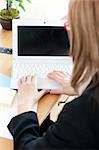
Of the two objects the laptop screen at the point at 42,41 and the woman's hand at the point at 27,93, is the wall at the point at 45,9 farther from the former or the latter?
the woman's hand at the point at 27,93

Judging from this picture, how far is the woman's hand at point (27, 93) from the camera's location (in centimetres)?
111

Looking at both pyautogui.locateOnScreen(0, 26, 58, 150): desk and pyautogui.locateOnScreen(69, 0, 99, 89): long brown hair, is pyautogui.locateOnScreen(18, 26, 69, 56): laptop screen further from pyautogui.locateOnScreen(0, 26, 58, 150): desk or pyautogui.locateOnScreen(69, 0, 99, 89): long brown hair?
pyautogui.locateOnScreen(69, 0, 99, 89): long brown hair

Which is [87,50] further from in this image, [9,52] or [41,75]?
[9,52]

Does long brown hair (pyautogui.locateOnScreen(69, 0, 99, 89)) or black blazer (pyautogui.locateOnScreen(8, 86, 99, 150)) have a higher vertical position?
long brown hair (pyautogui.locateOnScreen(69, 0, 99, 89))

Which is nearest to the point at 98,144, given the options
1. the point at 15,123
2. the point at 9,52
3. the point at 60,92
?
the point at 15,123

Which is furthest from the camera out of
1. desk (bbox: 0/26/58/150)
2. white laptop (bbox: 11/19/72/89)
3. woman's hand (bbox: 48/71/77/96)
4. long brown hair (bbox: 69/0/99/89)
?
white laptop (bbox: 11/19/72/89)

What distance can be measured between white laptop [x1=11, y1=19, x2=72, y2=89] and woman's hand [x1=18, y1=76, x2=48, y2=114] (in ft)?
0.31

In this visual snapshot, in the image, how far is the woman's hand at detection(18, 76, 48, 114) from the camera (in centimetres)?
111

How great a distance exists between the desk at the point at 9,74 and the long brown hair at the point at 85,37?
355 millimetres

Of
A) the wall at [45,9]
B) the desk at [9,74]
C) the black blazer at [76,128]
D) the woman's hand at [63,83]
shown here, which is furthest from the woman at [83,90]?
the wall at [45,9]

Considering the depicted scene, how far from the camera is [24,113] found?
1.05m

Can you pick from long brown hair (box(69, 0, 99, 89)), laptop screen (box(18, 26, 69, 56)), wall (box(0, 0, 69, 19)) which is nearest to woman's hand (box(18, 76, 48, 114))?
laptop screen (box(18, 26, 69, 56))

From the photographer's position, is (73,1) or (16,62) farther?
(16,62)

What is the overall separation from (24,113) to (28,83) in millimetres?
188
